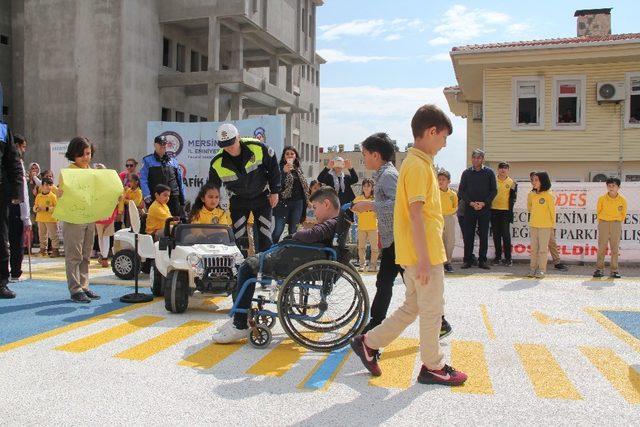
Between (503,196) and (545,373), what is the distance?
24.5 ft

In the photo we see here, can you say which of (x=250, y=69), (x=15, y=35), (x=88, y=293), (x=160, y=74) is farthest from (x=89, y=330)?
(x=250, y=69)

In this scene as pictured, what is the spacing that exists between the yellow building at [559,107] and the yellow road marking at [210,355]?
16952 mm

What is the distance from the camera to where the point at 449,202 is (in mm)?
10758

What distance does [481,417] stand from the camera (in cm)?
337

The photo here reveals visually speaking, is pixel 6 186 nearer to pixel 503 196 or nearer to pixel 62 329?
pixel 62 329

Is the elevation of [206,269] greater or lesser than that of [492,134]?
lesser

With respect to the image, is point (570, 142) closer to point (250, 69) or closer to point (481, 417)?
point (481, 417)

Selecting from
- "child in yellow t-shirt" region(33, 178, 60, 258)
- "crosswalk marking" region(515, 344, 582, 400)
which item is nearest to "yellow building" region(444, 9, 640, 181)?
"child in yellow t-shirt" region(33, 178, 60, 258)

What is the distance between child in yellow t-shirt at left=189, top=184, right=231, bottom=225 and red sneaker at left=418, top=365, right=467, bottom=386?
4.04 metres

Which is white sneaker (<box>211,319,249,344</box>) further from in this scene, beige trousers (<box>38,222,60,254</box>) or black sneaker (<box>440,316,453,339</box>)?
beige trousers (<box>38,222,60,254</box>)

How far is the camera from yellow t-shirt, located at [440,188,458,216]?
1069 centimetres

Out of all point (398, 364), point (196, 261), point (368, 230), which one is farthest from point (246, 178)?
point (368, 230)

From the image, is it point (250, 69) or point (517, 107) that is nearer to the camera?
point (517, 107)

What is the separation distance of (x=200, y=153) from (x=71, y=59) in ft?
53.2
